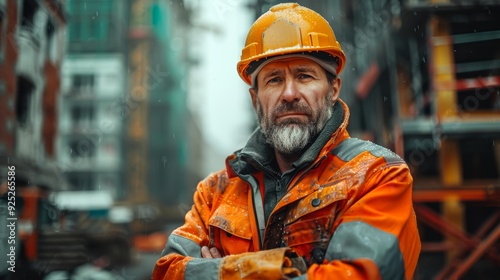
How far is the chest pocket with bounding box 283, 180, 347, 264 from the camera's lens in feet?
7.44

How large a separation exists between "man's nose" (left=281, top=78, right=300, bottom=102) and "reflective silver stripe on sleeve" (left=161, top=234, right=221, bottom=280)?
3.04 ft

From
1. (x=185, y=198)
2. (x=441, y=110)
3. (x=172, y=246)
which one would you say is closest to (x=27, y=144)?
(x=441, y=110)

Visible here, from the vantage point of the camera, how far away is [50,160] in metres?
16.7

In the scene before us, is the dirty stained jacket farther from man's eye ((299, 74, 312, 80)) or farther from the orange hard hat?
the orange hard hat

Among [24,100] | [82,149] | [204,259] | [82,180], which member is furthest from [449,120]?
[82,149]

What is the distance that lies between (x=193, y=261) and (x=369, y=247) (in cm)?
87

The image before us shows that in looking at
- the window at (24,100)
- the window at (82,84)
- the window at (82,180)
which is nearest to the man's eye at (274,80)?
the window at (24,100)

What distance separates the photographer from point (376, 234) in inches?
82.4

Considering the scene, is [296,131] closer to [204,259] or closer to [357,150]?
[357,150]

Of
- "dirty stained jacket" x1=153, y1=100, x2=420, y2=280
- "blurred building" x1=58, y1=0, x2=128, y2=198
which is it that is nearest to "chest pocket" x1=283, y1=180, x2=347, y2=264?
"dirty stained jacket" x1=153, y1=100, x2=420, y2=280

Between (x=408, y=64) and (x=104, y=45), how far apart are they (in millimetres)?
37453

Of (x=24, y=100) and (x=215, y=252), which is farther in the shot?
(x=24, y=100)

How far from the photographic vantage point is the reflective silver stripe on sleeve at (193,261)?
2.24 m

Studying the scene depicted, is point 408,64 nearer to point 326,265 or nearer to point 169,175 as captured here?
point 326,265
